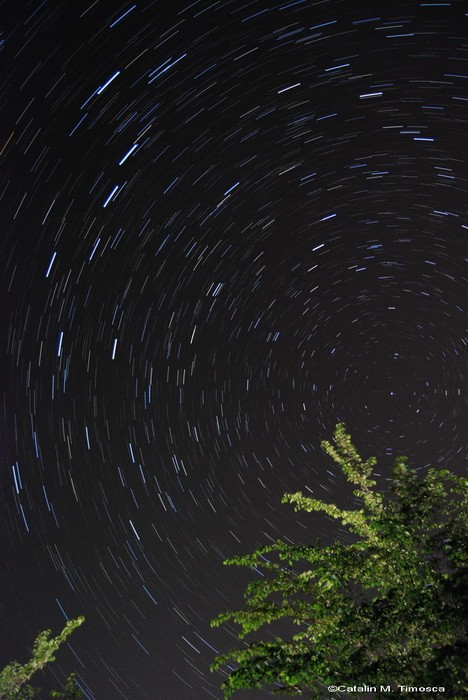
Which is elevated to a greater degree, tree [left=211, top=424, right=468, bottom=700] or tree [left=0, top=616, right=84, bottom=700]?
tree [left=0, top=616, right=84, bottom=700]

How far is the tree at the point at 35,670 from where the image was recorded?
10.9 metres

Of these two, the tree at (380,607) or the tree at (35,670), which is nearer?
the tree at (380,607)

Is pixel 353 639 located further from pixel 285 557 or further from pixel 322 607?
pixel 285 557

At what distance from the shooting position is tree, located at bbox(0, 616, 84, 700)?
10.9 meters

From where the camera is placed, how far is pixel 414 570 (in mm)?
4625

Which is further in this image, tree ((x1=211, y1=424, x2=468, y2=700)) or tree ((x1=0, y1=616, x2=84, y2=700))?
tree ((x1=0, y1=616, x2=84, y2=700))

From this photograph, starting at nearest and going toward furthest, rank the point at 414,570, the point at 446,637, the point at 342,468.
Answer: the point at 446,637, the point at 414,570, the point at 342,468

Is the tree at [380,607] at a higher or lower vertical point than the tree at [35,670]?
lower

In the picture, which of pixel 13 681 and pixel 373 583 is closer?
pixel 373 583

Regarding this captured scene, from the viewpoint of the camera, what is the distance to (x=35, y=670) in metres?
11.3

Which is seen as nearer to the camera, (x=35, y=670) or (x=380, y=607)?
(x=380, y=607)

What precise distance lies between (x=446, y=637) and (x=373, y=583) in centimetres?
79

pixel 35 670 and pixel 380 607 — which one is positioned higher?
pixel 35 670

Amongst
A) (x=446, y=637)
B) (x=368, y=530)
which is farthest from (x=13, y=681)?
(x=446, y=637)
